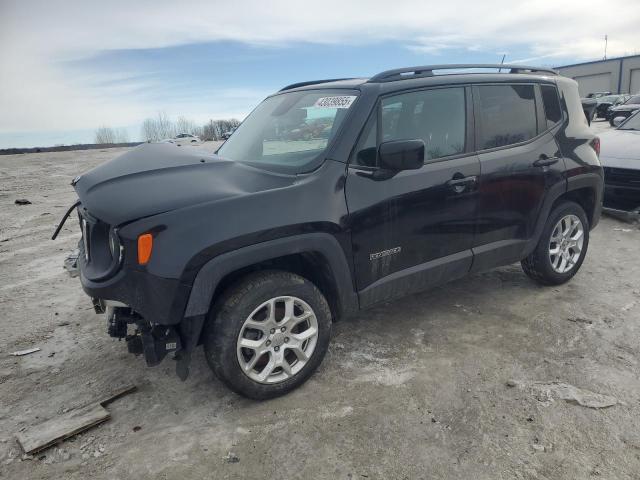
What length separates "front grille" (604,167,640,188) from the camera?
6156 millimetres

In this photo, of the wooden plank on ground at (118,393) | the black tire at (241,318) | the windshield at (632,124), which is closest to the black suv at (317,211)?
the black tire at (241,318)

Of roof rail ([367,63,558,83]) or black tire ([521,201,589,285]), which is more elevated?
roof rail ([367,63,558,83])

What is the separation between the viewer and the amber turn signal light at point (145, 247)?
2.51 metres

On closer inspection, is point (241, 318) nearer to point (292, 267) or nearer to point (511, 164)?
point (292, 267)

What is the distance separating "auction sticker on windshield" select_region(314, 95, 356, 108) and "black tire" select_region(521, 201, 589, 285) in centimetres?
220

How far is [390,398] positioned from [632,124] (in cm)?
689

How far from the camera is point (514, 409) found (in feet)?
9.23

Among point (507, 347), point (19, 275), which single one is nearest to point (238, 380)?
point (507, 347)

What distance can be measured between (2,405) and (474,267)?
138 inches

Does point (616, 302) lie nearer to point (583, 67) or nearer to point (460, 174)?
point (460, 174)

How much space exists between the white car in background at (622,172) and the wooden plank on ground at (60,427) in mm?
6531

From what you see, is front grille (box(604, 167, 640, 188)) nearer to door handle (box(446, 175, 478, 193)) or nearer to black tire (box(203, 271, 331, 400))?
door handle (box(446, 175, 478, 193))

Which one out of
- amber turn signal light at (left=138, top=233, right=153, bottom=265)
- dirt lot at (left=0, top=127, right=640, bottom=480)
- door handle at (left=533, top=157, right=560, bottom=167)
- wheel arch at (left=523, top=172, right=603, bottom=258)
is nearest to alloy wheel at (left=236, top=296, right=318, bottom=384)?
dirt lot at (left=0, top=127, right=640, bottom=480)

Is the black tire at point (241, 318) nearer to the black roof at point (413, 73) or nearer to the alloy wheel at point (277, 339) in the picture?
the alloy wheel at point (277, 339)
